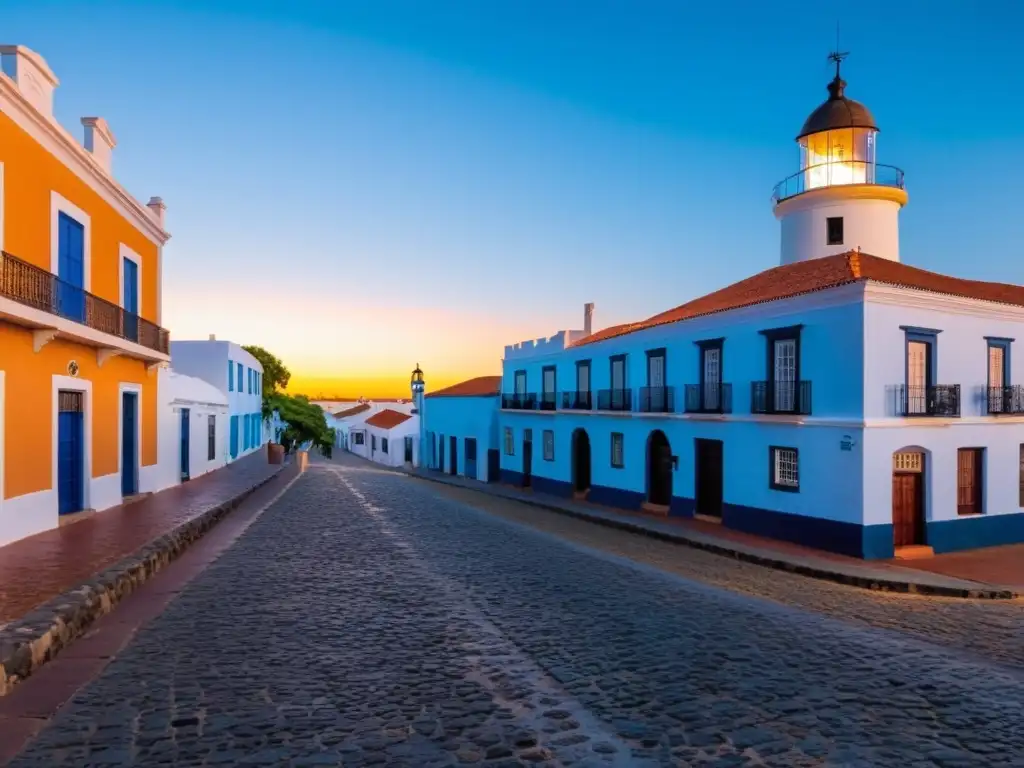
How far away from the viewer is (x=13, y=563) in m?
9.67

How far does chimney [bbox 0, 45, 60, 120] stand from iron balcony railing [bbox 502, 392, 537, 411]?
21151mm

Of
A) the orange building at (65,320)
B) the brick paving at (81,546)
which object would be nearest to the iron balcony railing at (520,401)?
the brick paving at (81,546)

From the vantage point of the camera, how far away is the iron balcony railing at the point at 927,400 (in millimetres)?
15289

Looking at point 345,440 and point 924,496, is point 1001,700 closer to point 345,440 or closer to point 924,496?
point 924,496

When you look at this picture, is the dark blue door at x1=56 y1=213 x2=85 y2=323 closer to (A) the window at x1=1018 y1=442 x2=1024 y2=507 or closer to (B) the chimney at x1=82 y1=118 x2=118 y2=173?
(B) the chimney at x1=82 y1=118 x2=118 y2=173

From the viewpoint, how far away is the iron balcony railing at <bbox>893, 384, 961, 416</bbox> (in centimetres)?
1529

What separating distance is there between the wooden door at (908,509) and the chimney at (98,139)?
56.8 feet

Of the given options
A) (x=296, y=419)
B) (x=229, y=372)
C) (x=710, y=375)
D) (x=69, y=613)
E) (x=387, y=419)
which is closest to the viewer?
(x=69, y=613)

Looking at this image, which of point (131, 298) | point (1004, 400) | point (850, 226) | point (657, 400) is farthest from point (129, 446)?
point (850, 226)

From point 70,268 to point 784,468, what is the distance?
1507 cm

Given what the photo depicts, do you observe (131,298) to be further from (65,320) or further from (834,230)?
(834,230)

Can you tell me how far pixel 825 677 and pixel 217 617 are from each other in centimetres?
583

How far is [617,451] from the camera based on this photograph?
25.0 m

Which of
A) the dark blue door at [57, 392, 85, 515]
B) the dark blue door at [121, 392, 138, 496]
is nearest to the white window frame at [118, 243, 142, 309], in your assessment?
the dark blue door at [121, 392, 138, 496]
